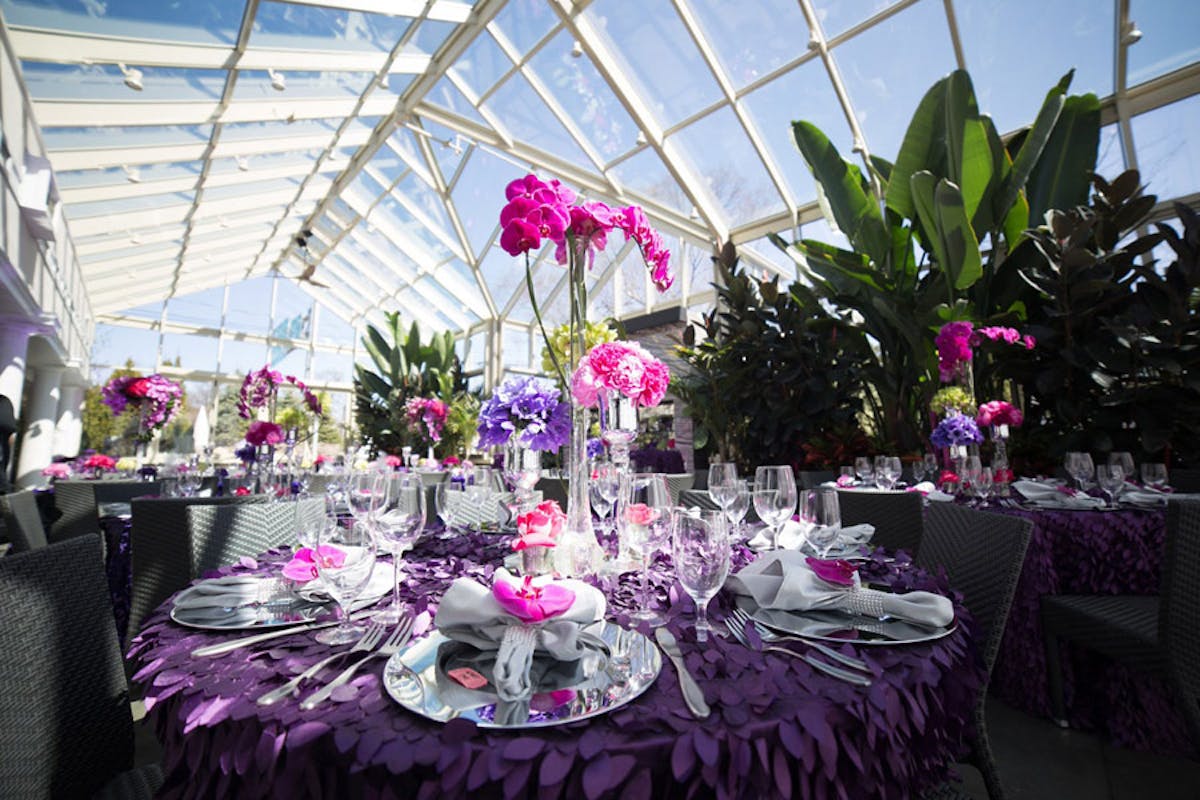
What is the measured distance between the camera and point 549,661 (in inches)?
25.1

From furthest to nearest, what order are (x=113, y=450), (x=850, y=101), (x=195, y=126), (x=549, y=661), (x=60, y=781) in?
(x=113, y=450), (x=195, y=126), (x=850, y=101), (x=60, y=781), (x=549, y=661)

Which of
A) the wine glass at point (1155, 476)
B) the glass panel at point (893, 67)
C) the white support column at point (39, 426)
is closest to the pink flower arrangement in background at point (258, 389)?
the wine glass at point (1155, 476)

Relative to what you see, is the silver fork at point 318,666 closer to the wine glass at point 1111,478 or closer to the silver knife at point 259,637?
the silver knife at point 259,637

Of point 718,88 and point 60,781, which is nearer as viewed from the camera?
point 60,781

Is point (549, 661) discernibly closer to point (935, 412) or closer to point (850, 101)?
point (935, 412)

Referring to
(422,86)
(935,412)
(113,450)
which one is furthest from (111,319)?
(935,412)

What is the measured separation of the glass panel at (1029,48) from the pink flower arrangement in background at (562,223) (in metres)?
5.32

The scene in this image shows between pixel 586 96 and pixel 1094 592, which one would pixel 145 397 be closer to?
pixel 1094 592

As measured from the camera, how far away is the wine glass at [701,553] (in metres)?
0.73

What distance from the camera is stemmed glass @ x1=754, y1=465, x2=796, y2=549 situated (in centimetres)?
119

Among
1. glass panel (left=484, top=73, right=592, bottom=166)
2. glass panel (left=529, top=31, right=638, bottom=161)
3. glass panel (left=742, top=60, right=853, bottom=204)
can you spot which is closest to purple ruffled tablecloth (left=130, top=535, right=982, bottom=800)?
glass panel (left=742, top=60, right=853, bottom=204)

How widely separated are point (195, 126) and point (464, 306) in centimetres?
625

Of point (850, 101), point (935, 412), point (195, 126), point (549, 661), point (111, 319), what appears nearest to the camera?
point (549, 661)

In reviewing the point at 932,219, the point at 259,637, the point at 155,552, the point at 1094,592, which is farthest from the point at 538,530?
the point at 932,219
